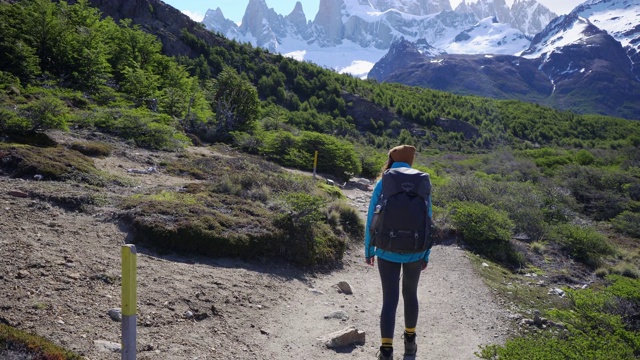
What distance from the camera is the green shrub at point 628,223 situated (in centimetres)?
1573

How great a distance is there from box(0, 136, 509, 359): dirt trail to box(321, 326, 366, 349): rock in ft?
0.25

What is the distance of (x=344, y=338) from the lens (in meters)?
4.80

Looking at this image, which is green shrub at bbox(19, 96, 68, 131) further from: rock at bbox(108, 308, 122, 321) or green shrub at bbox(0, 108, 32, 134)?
rock at bbox(108, 308, 122, 321)

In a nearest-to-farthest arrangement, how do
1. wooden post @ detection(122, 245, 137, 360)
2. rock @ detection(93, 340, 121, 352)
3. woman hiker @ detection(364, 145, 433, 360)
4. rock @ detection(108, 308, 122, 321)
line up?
wooden post @ detection(122, 245, 137, 360)
rock @ detection(93, 340, 121, 352)
woman hiker @ detection(364, 145, 433, 360)
rock @ detection(108, 308, 122, 321)

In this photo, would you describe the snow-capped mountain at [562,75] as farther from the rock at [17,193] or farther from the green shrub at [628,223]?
the rock at [17,193]

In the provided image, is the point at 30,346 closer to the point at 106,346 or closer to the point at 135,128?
the point at 106,346

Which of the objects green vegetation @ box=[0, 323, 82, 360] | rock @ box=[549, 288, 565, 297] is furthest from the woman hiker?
rock @ box=[549, 288, 565, 297]

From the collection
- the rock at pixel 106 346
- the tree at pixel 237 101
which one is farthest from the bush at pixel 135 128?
the rock at pixel 106 346

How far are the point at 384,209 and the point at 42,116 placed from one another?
920 centimetres

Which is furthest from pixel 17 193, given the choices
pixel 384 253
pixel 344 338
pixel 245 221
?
pixel 384 253

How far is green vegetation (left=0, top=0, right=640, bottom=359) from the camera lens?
21.4 ft

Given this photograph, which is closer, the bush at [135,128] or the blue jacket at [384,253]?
the blue jacket at [384,253]

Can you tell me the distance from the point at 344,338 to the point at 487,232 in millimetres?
6132

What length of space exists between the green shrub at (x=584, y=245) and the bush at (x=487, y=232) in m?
1.87
